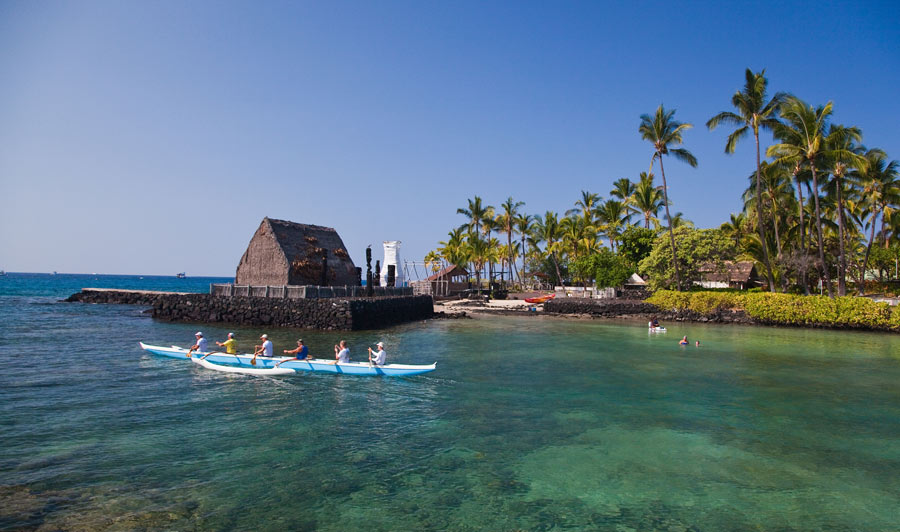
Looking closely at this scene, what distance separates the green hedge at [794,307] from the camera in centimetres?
3222

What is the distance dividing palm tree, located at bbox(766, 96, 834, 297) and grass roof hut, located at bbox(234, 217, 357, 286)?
3247cm

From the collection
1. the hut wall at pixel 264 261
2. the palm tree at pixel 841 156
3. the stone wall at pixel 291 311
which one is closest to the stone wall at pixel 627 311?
the palm tree at pixel 841 156

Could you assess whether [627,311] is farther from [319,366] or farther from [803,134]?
[319,366]

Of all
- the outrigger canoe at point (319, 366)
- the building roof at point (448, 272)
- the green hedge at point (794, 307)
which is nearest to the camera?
the outrigger canoe at point (319, 366)

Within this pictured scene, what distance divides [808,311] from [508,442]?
33.1 m

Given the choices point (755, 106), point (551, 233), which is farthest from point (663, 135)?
point (551, 233)

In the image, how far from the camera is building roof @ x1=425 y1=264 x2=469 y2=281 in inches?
2426

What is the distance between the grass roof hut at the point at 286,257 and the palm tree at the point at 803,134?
107 ft

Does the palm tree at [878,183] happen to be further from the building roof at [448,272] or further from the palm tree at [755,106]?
the building roof at [448,272]

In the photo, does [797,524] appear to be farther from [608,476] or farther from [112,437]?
[112,437]

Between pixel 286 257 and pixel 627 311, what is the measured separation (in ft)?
92.1

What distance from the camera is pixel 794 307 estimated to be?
1391 inches

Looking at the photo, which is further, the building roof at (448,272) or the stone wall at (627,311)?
the building roof at (448,272)

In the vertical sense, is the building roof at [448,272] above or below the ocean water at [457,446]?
above
